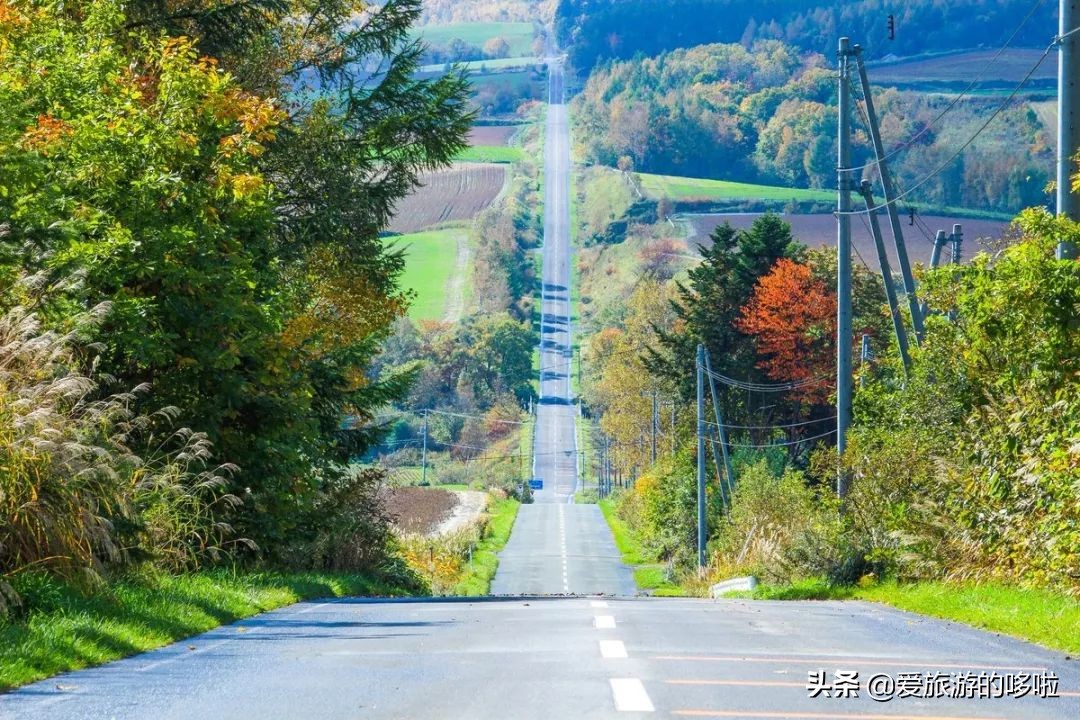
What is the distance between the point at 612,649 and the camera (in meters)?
11.6

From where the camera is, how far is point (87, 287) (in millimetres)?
19078

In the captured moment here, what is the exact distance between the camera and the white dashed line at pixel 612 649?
11211 millimetres

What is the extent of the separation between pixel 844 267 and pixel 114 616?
68.9 feet

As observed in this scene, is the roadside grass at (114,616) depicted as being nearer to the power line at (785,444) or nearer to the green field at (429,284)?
the power line at (785,444)

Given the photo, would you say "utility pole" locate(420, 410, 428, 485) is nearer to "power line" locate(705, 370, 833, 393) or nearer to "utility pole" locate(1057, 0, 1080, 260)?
"power line" locate(705, 370, 833, 393)

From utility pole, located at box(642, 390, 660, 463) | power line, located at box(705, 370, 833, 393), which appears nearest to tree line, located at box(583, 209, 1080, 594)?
power line, located at box(705, 370, 833, 393)

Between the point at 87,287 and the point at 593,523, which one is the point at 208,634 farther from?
the point at 593,523

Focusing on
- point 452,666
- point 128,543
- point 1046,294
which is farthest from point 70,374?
point 1046,294

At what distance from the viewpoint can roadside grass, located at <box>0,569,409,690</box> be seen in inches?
435

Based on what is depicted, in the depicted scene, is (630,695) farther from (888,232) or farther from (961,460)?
(888,232)

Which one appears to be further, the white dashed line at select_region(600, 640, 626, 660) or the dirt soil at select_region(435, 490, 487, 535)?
the dirt soil at select_region(435, 490, 487, 535)

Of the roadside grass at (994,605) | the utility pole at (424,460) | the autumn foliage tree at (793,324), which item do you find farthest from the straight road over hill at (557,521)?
the roadside grass at (994,605)

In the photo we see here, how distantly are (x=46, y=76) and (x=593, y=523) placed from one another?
261 feet

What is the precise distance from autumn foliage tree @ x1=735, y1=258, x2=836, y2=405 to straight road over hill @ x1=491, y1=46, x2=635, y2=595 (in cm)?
1089
